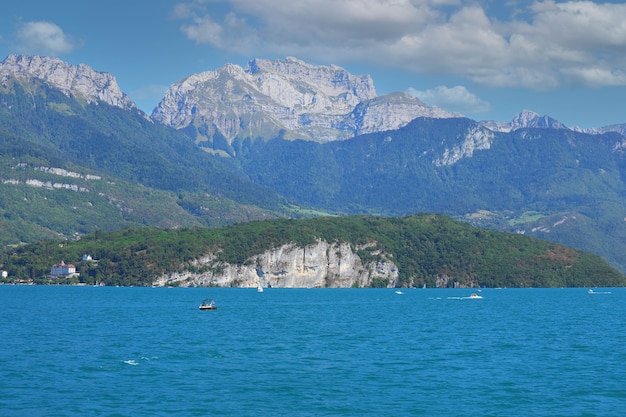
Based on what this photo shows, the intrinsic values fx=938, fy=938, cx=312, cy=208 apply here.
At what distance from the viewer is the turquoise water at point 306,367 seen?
70875mm

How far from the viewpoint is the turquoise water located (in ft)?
233

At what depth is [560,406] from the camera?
71938 mm

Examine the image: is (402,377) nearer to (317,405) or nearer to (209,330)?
(317,405)

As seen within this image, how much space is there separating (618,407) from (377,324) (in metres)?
75.1

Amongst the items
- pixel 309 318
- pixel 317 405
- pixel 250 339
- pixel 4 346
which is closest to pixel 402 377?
pixel 317 405

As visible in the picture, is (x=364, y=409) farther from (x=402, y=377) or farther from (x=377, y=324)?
(x=377, y=324)

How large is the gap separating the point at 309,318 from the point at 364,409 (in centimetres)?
8768

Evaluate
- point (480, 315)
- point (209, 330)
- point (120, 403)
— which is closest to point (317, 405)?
point (120, 403)

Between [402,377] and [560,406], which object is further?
[402,377]

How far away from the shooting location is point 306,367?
296 ft

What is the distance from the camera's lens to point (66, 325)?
436 ft

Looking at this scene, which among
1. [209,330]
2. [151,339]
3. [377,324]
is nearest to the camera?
[151,339]

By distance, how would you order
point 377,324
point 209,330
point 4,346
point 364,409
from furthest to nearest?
point 377,324 < point 209,330 < point 4,346 < point 364,409

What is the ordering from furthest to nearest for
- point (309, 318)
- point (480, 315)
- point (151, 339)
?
point (480, 315) < point (309, 318) < point (151, 339)
